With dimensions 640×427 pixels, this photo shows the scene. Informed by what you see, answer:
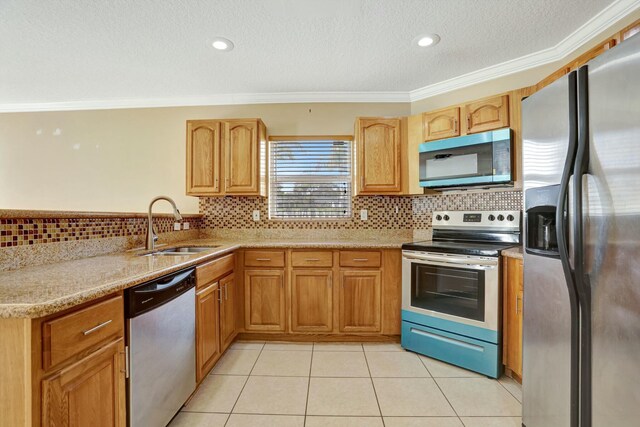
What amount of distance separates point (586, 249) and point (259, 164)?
249cm

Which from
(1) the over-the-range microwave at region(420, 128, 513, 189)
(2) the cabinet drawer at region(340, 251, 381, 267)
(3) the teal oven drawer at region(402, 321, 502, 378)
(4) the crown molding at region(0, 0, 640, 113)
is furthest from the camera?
(2) the cabinet drawer at region(340, 251, 381, 267)

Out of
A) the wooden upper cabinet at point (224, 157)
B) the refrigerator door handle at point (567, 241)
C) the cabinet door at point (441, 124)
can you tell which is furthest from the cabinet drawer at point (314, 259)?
the refrigerator door handle at point (567, 241)

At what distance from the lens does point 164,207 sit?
323 centimetres

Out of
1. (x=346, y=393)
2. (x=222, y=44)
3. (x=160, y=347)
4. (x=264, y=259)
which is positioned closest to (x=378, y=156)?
(x=264, y=259)

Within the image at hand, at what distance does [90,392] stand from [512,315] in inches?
92.5

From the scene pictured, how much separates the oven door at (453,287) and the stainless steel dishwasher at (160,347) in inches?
66.4

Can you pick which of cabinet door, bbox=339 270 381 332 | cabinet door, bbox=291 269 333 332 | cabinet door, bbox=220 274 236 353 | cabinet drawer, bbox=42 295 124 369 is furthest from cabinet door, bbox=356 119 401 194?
cabinet drawer, bbox=42 295 124 369

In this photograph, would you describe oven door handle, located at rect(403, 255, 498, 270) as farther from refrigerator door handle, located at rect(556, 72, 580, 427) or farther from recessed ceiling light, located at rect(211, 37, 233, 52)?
recessed ceiling light, located at rect(211, 37, 233, 52)

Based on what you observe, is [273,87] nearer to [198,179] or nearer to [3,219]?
[198,179]

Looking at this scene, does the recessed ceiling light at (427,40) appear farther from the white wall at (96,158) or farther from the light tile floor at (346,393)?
the light tile floor at (346,393)

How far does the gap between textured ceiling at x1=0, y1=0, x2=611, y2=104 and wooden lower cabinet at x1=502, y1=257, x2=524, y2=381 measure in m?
1.72

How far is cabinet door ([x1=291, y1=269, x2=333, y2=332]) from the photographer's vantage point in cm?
250

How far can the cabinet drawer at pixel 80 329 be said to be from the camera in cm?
85

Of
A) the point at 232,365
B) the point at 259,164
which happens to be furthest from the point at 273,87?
the point at 232,365
